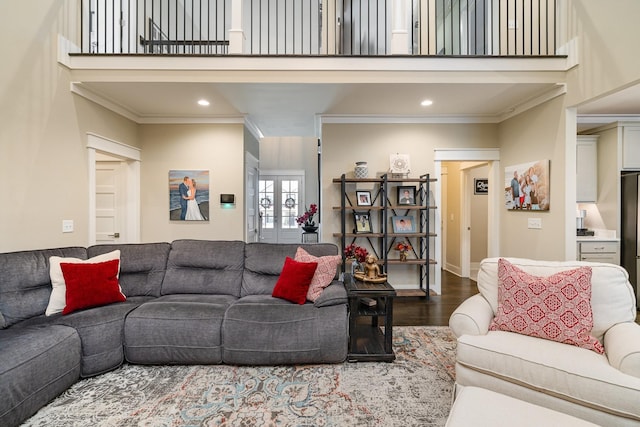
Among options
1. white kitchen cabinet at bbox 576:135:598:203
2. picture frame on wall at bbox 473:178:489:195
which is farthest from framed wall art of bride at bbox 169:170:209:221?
white kitchen cabinet at bbox 576:135:598:203

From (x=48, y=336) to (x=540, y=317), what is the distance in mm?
3154

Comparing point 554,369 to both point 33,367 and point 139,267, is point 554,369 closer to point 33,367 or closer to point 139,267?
point 33,367

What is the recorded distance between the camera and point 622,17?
2.70 metres

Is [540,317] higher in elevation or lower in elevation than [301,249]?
lower

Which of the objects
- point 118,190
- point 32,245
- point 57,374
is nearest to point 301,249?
point 57,374

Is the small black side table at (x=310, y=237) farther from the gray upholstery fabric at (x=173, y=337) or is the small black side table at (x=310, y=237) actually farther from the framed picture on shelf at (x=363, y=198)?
the gray upholstery fabric at (x=173, y=337)

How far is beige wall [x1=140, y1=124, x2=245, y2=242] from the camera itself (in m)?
4.61

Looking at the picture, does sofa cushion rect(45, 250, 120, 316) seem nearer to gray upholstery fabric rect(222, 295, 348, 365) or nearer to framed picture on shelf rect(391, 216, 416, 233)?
gray upholstery fabric rect(222, 295, 348, 365)

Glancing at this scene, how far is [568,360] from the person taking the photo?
1.61 m

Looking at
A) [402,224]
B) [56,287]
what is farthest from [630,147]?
[56,287]

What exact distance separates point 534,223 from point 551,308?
2.28 metres

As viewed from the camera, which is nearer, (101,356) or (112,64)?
(101,356)

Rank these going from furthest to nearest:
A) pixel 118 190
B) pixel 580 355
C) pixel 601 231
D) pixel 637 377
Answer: pixel 118 190
pixel 601 231
pixel 580 355
pixel 637 377

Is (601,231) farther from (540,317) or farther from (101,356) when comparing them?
(101,356)
